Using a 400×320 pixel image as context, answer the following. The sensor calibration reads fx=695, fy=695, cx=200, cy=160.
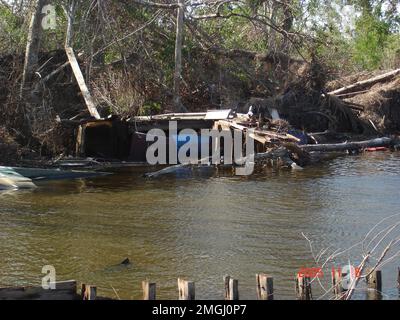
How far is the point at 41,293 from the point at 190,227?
5474 millimetres

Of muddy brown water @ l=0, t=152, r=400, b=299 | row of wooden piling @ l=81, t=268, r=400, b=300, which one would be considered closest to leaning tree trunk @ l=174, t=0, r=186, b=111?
muddy brown water @ l=0, t=152, r=400, b=299

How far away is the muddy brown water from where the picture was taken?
8.98 meters

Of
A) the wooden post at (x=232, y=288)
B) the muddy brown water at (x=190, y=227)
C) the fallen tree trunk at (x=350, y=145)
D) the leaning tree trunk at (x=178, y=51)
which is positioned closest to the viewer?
the wooden post at (x=232, y=288)

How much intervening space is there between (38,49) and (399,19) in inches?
1111

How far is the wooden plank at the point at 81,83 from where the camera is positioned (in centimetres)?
2081

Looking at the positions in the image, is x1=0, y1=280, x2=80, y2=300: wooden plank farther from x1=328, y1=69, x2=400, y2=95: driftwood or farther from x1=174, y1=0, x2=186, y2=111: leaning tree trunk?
x1=328, y1=69, x2=400, y2=95: driftwood

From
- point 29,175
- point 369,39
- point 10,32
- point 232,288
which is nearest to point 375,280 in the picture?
point 232,288

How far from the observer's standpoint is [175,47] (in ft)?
80.3

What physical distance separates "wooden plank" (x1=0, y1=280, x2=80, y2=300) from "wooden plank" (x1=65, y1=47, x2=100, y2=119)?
13.9 metres

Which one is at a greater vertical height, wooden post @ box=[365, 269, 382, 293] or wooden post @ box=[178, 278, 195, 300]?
wooden post @ box=[178, 278, 195, 300]

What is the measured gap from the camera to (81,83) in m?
22.0

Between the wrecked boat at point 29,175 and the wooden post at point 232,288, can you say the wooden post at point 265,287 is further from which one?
the wrecked boat at point 29,175

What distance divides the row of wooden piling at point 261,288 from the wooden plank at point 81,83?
13.9 m

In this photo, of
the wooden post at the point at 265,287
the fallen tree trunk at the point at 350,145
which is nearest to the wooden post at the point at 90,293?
the wooden post at the point at 265,287
